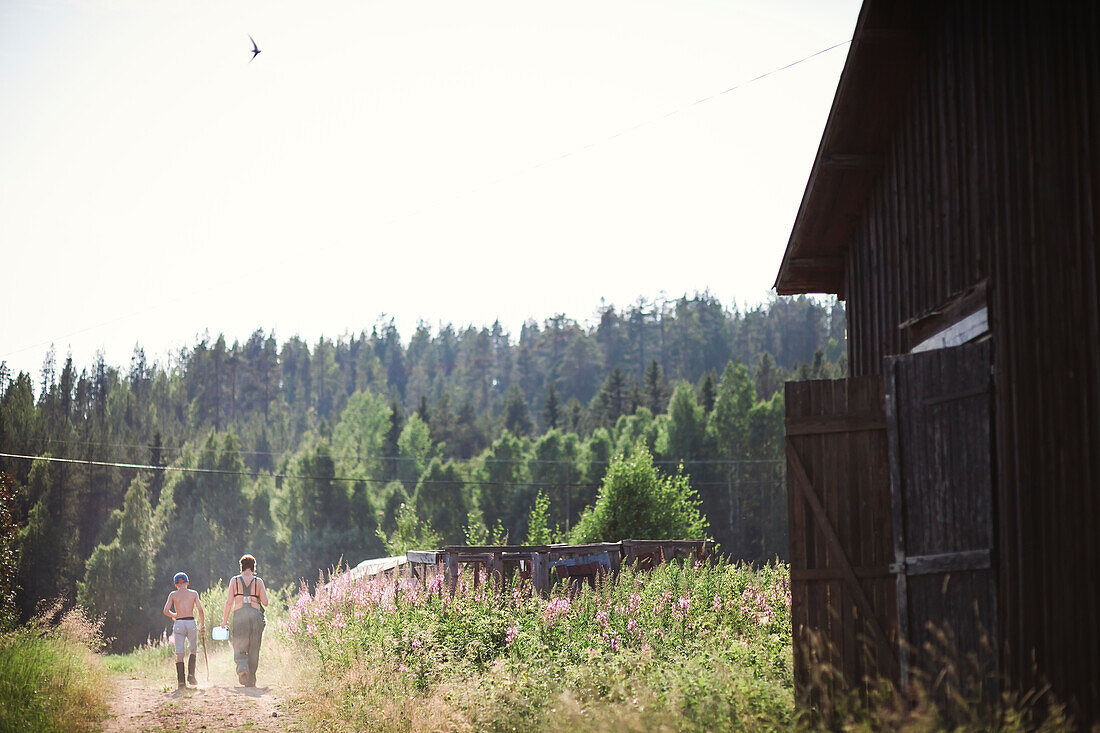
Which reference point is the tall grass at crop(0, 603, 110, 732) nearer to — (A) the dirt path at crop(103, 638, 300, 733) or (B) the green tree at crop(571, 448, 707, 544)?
(A) the dirt path at crop(103, 638, 300, 733)

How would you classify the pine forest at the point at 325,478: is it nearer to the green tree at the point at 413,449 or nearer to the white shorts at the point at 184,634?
the green tree at the point at 413,449

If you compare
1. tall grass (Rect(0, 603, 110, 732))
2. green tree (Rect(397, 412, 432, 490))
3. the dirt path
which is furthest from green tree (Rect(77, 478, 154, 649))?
the dirt path

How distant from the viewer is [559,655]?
29.1 feet

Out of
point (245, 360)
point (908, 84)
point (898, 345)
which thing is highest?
point (245, 360)

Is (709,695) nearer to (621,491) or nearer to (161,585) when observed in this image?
(621,491)

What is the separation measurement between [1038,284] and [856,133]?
3.35 meters

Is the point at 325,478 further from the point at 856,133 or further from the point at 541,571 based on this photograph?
the point at 856,133

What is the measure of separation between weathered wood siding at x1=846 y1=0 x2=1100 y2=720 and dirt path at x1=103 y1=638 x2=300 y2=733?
674cm

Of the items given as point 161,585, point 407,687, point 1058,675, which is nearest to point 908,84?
point 1058,675

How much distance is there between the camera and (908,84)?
775 cm

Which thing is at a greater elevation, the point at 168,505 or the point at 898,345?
the point at 898,345

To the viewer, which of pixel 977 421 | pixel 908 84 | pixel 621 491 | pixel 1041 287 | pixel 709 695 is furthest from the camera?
pixel 621 491

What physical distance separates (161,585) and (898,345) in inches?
2657

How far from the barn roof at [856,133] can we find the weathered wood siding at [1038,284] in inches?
31.7
